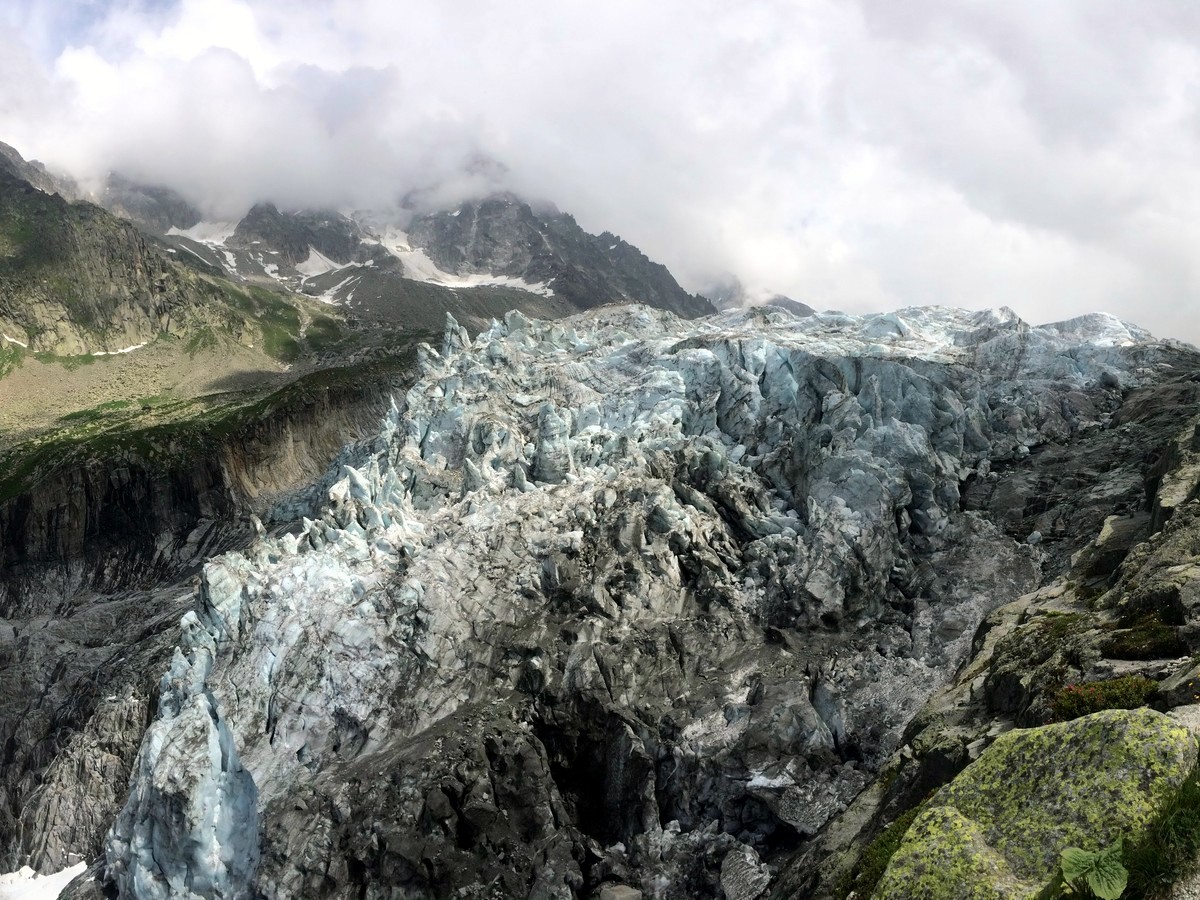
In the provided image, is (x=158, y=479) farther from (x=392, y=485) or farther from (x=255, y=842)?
(x=255, y=842)

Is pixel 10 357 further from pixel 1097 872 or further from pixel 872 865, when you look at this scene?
pixel 1097 872

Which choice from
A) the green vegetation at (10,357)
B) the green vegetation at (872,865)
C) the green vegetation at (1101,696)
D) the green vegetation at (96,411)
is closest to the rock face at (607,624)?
the green vegetation at (872,865)

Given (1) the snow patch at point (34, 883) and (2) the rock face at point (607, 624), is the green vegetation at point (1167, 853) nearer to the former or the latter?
(2) the rock face at point (607, 624)

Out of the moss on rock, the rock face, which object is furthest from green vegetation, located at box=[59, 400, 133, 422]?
the moss on rock

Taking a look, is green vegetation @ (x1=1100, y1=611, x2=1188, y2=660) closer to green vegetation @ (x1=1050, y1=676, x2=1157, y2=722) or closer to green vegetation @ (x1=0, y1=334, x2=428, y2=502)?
green vegetation @ (x1=1050, y1=676, x2=1157, y2=722)

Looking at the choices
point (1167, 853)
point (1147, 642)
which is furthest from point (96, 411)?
point (1167, 853)
